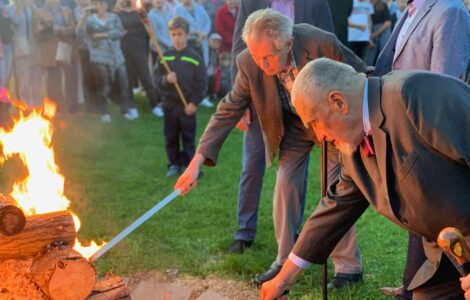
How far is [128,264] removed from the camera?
4789 millimetres

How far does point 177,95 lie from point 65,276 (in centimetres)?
470

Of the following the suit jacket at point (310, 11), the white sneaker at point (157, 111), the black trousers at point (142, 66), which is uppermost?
the suit jacket at point (310, 11)

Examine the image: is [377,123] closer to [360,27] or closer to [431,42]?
[431,42]

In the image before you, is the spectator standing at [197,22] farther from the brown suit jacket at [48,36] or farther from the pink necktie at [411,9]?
the pink necktie at [411,9]

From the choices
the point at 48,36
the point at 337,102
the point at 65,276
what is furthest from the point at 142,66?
the point at 337,102

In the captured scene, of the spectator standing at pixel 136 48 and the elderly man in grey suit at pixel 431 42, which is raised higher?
the elderly man in grey suit at pixel 431 42

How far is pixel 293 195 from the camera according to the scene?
172 inches

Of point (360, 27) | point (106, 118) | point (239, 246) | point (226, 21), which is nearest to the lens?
point (239, 246)

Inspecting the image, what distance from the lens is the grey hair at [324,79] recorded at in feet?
7.66

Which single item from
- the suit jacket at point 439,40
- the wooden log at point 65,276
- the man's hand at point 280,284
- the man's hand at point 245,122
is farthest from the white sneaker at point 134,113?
the man's hand at point 280,284

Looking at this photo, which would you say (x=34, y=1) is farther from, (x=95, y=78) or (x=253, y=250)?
(x=253, y=250)

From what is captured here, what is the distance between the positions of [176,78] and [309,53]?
3.95m

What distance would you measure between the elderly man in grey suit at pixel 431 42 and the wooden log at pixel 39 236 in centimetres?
192

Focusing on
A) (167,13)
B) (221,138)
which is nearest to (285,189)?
(221,138)
